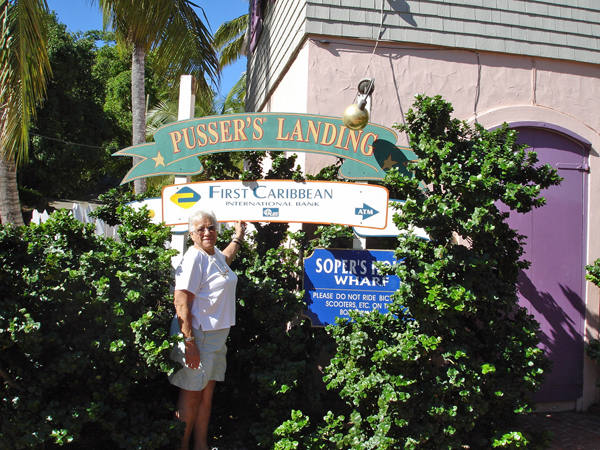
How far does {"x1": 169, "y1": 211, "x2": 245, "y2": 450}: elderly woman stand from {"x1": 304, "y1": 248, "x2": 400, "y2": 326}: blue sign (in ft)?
2.90

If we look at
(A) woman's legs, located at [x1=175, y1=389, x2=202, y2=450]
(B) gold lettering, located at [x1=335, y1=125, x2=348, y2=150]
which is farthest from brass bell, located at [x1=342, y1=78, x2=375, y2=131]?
(A) woman's legs, located at [x1=175, y1=389, x2=202, y2=450]

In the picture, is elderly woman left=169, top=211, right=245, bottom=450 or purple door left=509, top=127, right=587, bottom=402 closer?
elderly woman left=169, top=211, right=245, bottom=450

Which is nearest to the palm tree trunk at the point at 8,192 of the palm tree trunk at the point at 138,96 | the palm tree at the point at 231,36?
the palm tree trunk at the point at 138,96

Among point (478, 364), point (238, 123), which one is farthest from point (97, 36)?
point (478, 364)

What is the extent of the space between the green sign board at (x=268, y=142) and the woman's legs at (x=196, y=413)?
6.07ft

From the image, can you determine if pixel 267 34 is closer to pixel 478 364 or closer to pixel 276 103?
pixel 276 103

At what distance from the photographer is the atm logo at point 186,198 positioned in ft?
13.9

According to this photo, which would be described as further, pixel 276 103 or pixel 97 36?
pixel 97 36

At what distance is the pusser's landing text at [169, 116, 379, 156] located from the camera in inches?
169

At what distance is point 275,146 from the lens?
14.1ft

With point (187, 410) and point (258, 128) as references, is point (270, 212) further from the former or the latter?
point (187, 410)

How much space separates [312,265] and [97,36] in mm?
34238

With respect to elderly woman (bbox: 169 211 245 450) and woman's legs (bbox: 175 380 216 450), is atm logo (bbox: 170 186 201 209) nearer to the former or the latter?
elderly woman (bbox: 169 211 245 450)

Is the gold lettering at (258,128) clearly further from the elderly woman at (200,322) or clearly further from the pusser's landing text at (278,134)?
the elderly woman at (200,322)
